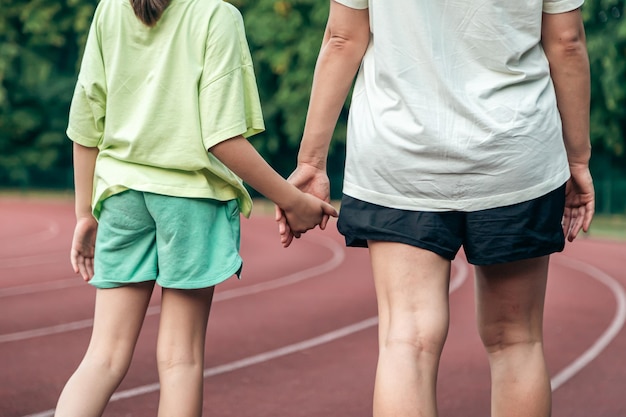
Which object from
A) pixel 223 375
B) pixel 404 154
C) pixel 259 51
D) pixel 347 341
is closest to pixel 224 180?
pixel 404 154

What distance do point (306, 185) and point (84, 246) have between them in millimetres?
755

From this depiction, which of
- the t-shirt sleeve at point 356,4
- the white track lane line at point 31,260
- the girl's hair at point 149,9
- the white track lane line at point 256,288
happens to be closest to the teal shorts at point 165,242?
the girl's hair at point 149,9

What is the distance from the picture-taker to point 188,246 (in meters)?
3.39

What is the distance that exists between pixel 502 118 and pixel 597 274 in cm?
1069

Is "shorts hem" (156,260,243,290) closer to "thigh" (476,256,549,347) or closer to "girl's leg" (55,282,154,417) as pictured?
"girl's leg" (55,282,154,417)

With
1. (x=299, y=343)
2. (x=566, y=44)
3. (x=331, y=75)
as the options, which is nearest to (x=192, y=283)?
(x=331, y=75)

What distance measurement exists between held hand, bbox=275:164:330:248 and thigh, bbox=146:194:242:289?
0.57ft

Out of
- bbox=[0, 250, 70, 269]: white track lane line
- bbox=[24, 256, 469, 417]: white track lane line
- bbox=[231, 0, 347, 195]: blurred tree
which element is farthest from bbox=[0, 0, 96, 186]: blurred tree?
bbox=[24, 256, 469, 417]: white track lane line

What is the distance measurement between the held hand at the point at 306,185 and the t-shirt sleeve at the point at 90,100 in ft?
1.94

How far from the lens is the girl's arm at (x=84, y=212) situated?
3.53 metres

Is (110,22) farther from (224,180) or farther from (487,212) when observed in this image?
(487,212)

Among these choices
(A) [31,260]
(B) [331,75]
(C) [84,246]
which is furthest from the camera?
(A) [31,260]

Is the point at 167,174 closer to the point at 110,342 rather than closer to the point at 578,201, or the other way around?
the point at 110,342

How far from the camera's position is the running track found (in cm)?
568
